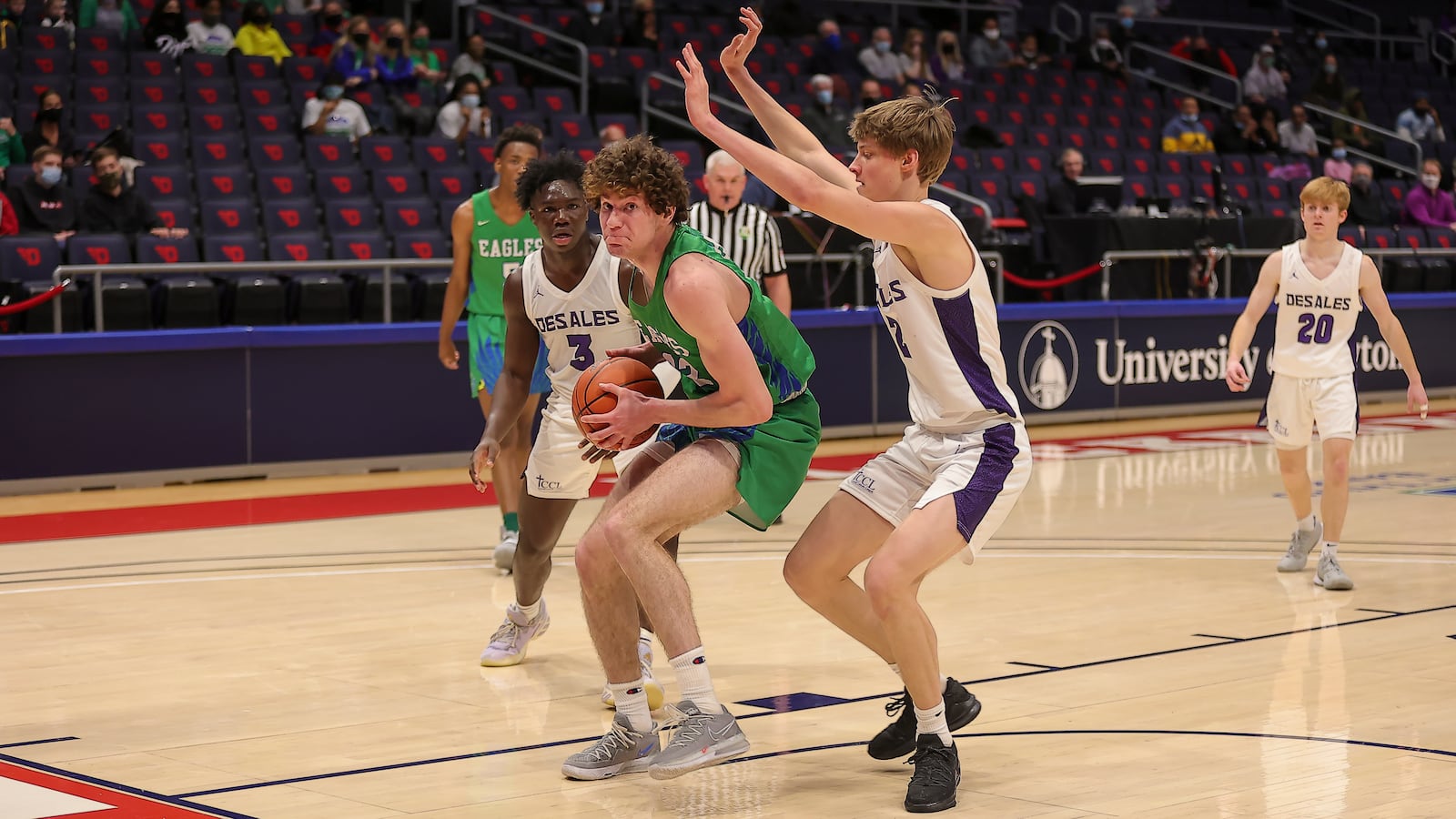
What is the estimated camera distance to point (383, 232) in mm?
14297

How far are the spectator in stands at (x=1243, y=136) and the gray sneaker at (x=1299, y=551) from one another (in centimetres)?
1409

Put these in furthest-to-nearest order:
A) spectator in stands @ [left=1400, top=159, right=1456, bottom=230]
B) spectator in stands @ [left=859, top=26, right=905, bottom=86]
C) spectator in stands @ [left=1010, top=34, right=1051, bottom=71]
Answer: spectator in stands @ [left=1010, top=34, right=1051, bottom=71]
spectator in stands @ [left=1400, top=159, right=1456, bottom=230]
spectator in stands @ [left=859, top=26, right=905, bottom=86]

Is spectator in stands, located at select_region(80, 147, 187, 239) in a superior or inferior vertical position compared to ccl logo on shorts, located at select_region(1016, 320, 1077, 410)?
superior

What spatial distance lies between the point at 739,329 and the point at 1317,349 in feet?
14.7

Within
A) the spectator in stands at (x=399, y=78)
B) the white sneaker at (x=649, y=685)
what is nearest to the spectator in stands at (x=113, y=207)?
the spectator in stands at (x=399, y=78)

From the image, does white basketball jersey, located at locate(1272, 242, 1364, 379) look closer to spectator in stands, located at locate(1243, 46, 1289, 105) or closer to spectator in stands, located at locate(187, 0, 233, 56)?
spectator in stands, located at locate(187, 0, 233, 56)

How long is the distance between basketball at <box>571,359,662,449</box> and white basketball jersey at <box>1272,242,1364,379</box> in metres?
4.36

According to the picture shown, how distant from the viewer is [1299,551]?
8.48 metres

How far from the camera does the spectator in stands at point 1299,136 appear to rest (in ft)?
72.6

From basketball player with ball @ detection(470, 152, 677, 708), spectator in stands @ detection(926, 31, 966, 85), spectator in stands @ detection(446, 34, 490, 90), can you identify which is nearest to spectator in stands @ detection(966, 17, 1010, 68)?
spectator in stands @ detection(926, 31, 966, 85)

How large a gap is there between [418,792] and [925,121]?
2182 millimetres

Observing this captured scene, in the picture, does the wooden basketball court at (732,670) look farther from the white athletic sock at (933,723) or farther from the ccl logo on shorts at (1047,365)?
the ccl logo on shorts at (1047,365)

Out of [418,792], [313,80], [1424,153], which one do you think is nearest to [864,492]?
[418,792]

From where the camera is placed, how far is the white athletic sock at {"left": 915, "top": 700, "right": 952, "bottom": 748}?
477 centimetres
